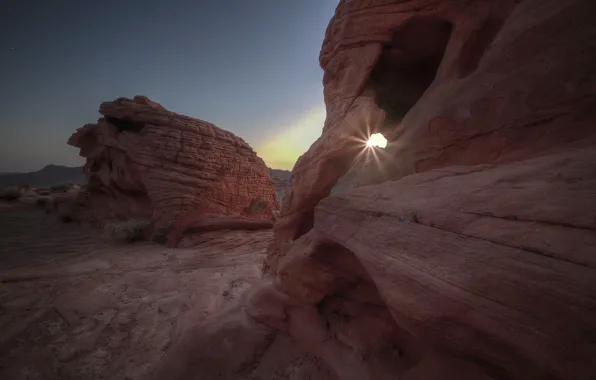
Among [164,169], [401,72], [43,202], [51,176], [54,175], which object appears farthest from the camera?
[54,175]

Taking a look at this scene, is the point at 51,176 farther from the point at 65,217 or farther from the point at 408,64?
the point at 408,64

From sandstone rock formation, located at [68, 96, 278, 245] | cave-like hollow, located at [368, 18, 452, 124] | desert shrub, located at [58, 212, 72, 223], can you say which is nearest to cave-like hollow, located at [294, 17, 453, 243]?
cave-like hollow, located at [368, 18, 452, 124]

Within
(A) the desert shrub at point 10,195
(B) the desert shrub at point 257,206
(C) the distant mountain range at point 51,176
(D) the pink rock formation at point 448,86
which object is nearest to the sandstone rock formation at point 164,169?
(B) the desert shrub at point 257,206

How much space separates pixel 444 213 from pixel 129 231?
44.2 ft

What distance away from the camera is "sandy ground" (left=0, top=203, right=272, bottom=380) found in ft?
12.6

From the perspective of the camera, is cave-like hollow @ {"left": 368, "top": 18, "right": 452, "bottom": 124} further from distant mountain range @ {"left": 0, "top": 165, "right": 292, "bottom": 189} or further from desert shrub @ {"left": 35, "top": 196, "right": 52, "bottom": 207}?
distant mountain range @ {"left": 0, "top": 165, "right": 292, "bottom": 189}

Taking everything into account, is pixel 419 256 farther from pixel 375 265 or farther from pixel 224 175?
pixel 224 175

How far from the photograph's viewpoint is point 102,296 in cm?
579

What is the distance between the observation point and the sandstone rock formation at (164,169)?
36.9ft

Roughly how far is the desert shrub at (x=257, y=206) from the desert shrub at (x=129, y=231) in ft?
18.4

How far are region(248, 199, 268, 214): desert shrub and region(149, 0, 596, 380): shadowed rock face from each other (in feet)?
30.2

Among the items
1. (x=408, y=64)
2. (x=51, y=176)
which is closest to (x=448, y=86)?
(x=408, y=64)

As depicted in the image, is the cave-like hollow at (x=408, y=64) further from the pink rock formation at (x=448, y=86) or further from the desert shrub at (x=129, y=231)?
the desert shrub at (x=129, y=231)

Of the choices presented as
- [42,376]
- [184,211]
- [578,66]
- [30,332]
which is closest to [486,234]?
[578,66]
